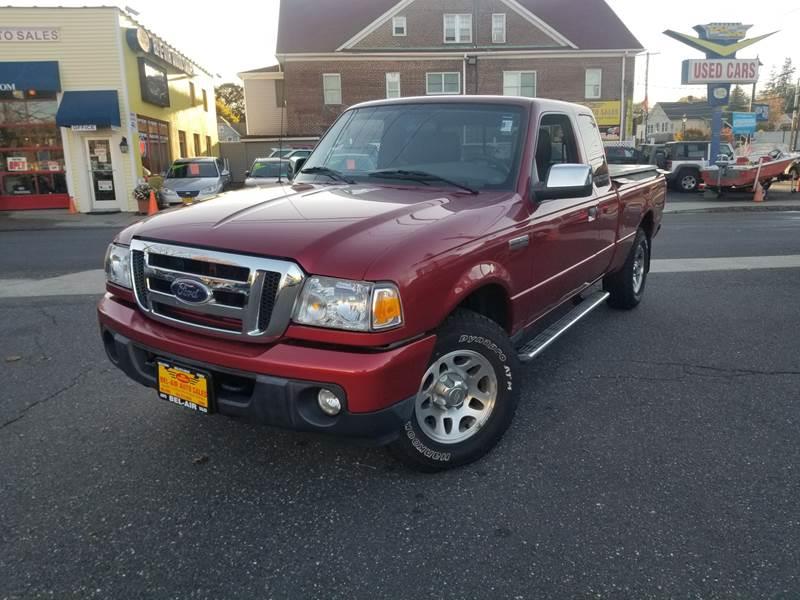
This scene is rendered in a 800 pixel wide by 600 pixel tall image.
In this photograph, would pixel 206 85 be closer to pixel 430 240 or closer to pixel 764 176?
pixel 764 176

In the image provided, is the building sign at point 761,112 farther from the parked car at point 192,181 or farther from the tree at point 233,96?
the tree at point 233,96

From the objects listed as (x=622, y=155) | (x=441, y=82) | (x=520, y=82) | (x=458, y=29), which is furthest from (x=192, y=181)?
(x=520, y=82)

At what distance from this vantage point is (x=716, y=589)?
2.39 m

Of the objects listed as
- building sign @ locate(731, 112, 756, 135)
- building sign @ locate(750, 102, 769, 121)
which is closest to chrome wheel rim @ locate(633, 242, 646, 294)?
building sign @ locate(731, 112, 756, 135)

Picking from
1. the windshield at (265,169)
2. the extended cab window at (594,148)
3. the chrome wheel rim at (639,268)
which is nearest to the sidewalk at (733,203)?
the windshield at (265,169)

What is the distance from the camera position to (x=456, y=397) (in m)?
3.20

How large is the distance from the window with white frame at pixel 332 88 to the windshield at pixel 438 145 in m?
30.7

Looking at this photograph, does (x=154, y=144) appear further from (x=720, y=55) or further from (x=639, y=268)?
(x=639, y=268)

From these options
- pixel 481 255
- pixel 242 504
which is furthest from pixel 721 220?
pixel 242 504

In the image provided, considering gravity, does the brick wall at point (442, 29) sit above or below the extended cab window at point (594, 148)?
above

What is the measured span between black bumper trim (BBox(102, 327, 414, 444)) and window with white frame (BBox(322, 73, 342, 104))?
32.5 meters

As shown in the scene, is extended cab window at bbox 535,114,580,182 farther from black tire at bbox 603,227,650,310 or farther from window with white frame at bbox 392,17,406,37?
window with white frame at bbox 392,17,406,37

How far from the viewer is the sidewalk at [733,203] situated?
1814cm

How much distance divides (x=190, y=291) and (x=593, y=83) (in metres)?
34.6
